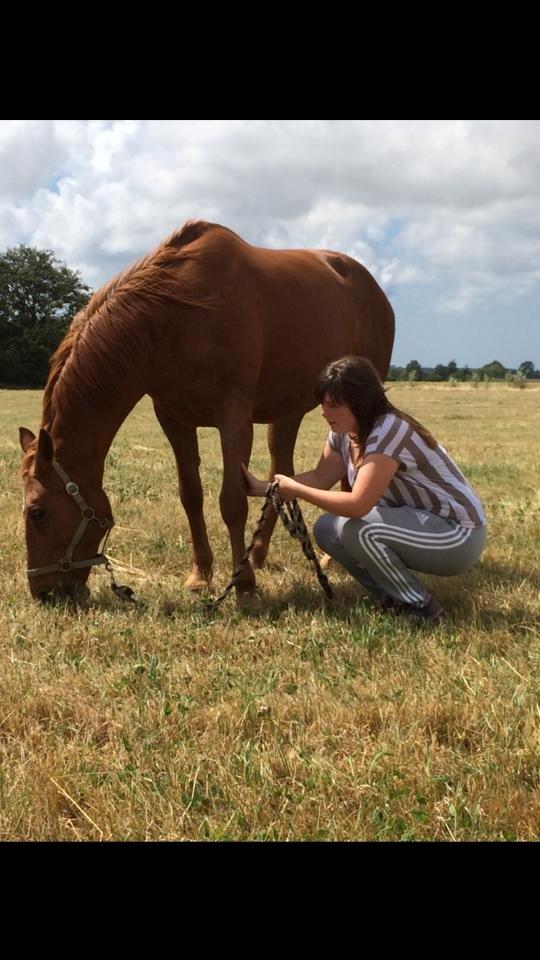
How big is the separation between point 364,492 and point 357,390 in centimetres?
60

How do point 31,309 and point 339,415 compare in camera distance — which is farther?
point 31,309

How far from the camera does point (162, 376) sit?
169 inches

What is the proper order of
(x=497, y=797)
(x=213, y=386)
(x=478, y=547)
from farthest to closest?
(x=213, y=386), (x=478, y=547), (x=497, y=797)

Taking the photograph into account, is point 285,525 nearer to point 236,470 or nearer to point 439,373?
point 236,470

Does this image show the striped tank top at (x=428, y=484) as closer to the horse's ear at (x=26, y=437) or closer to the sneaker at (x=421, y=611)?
the sneaker at (x=421, y=611)

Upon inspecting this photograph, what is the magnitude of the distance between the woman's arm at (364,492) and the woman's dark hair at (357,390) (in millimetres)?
241

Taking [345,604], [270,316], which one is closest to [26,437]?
[270,316]

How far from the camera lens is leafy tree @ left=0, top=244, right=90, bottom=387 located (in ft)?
172
